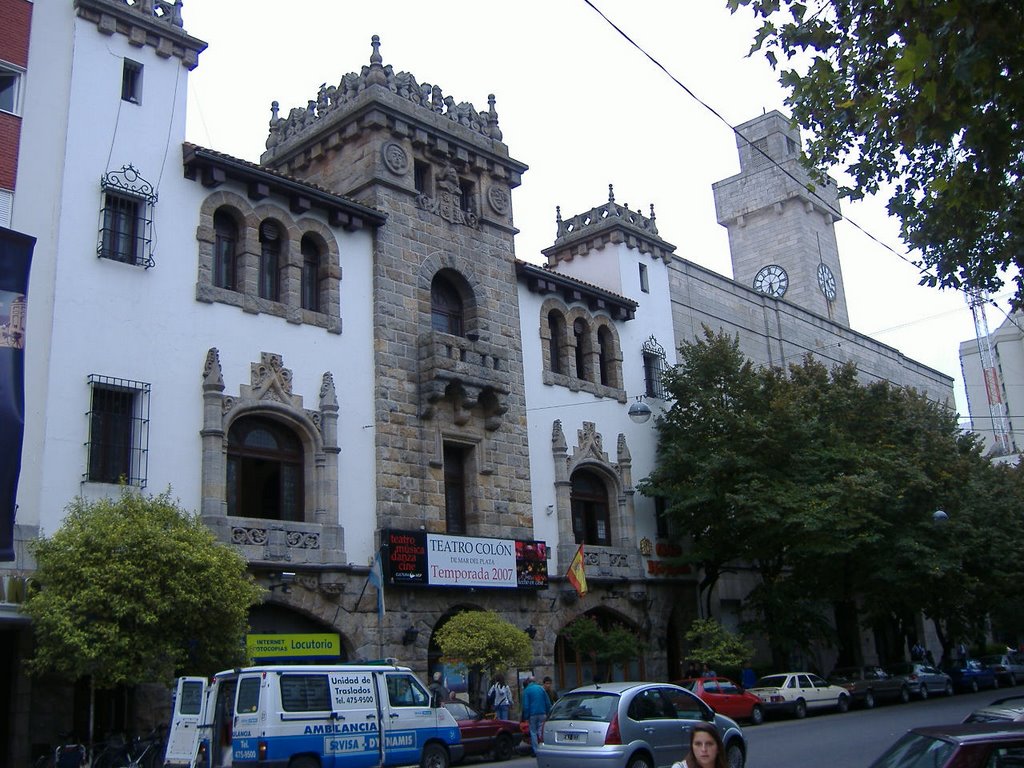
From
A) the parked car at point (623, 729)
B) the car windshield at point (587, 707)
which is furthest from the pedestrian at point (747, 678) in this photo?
the car windshield at point (587, 707)

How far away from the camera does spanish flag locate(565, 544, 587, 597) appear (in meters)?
28.2

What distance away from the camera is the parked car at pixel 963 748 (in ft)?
→ 24.7

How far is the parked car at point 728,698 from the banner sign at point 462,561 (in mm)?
4748

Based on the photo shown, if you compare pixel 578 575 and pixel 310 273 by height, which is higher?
pixel 310 273

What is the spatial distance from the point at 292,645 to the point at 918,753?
53.8 feet

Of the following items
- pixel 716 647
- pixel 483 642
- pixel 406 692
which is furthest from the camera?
pixel 716 647

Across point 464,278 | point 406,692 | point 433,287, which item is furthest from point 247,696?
point 464,278

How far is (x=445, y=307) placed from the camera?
2859cm

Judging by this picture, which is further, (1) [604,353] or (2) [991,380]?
(2) [991,380]

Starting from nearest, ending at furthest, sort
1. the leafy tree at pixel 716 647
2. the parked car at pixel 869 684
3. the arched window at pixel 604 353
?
the leafy tree at pixel 716 647 < the parked car at pixel 869 684 < the arched window at pixel 604 353

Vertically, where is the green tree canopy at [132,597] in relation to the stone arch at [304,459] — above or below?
below

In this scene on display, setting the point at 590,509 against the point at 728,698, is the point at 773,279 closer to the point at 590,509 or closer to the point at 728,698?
the point at 590,509

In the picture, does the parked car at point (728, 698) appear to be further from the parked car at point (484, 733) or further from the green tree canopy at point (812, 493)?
the parked car at point (484, 733)

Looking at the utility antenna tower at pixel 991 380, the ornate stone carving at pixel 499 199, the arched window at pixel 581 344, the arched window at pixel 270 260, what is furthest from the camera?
the utility antenna tower at pixel 991 380
